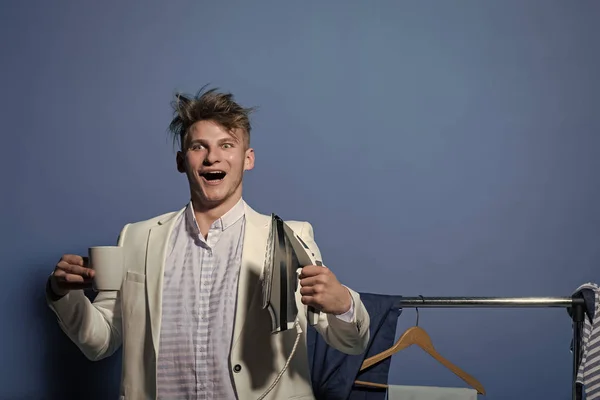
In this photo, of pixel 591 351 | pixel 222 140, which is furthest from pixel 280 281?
pixel 591 351

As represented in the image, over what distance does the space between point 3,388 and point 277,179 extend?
1.14 meters

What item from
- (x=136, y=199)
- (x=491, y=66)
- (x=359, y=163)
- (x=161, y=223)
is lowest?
(x=161, y=223)

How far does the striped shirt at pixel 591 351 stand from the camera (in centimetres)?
204

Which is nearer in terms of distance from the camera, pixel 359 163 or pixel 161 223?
pixel 161 223

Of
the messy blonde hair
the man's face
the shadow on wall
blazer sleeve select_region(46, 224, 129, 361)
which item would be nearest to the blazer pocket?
blazer sleeve select_region(46, 224, 129, 361)

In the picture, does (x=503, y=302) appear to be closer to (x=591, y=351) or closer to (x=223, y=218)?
(x=591, y=351)

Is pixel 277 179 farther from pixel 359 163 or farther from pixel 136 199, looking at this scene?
pixel 136 199

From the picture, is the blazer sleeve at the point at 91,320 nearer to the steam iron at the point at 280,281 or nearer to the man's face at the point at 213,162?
the man's face at the point at 213,162

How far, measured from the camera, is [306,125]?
2471 mm

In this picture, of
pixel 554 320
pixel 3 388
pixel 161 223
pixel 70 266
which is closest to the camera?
pixel 70 266

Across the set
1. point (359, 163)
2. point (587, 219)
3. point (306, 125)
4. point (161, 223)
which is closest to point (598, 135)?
point (587, 219)

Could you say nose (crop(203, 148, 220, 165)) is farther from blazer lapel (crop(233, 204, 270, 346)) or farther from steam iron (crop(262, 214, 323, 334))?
steam iron (crop(262, 214, 323, 334))

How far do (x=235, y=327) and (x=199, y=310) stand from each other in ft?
0.37

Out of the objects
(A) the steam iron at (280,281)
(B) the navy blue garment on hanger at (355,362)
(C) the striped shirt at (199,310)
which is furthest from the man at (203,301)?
(B) the navy blue garment on hanger at (355,362)
